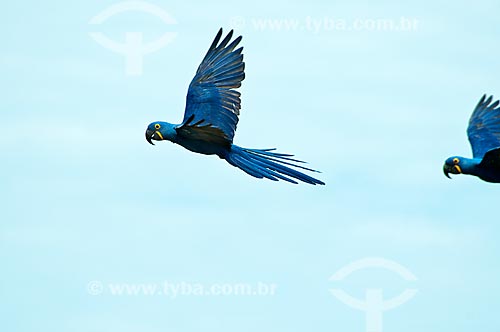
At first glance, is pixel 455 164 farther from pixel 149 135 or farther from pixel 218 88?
pixel 149 135

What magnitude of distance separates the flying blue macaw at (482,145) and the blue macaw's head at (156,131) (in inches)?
161

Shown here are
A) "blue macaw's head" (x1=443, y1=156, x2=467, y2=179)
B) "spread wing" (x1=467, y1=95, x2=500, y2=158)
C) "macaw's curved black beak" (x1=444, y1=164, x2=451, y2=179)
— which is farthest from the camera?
"spread wing" (x1=467, y1=95, x2=500, y2=158)

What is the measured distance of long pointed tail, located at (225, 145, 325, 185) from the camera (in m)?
11.9

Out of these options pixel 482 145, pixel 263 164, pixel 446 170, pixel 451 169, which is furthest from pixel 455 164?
pixel 263 164

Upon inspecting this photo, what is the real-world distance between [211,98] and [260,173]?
1477 millimetres

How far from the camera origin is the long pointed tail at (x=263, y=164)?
468 inches

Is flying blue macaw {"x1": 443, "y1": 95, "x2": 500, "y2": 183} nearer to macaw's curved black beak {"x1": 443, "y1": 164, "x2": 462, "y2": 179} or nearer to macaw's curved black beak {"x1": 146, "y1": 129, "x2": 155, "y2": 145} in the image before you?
macaw's curved black beak {"x1": 443, "y1": 164, "x2": 462, "y2": 179}

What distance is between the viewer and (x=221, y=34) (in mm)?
13086

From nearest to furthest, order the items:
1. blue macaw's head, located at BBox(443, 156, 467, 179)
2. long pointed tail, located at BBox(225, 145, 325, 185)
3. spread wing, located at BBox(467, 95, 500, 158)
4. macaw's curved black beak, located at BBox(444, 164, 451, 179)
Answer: long pointed tail, located at BBox(225, 145, 325, 185) < blue macaw's head, located at BBox(443, 156, 467, 179) < macaw's curved black beak, located at BBox(444, 164, 451, 179) < spread wing, located at BBox(467, 95, 500, 158)

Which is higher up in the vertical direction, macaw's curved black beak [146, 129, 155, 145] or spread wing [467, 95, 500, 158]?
spread wing [467, 95, 500, 158]

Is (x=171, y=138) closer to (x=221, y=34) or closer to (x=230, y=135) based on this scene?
(x=230, y=135)

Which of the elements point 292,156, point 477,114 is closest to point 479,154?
point 477,114

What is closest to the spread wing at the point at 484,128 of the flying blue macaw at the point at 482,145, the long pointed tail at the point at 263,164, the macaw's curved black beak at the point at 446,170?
the flying blue macaw at the point at 482,145

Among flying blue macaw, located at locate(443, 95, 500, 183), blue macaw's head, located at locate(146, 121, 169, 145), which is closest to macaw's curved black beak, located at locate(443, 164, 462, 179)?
flying blue macaw, located at locate(443, 95, 500, 183)
